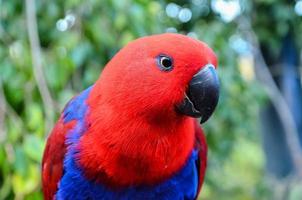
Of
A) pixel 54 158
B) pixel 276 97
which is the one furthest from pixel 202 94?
pixel 276 97

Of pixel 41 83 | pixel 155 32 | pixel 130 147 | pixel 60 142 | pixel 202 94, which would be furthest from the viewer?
pixel 155 32

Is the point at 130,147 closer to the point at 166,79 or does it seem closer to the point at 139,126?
the point at 139,126

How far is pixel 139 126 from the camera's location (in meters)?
1.26

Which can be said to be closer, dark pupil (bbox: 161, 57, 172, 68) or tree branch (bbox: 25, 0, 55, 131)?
dark pupil (bbox: 161, 57, 172, 68)

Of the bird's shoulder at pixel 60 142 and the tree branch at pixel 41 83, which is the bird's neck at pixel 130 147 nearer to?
the bird's shoulder at pixel 60 142

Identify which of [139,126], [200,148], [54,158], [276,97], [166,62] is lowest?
[276,97]

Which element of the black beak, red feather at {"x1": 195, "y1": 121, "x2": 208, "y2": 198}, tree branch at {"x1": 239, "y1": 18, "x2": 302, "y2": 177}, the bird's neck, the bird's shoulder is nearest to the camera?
the black beak

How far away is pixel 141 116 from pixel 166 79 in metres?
0.10

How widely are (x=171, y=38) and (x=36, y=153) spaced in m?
0.61

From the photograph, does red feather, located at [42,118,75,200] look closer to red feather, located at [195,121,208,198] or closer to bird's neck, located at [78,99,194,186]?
bird's neck, located at [78,99,194,186]

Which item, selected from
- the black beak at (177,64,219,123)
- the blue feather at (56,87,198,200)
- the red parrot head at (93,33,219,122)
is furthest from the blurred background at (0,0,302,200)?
the black beak at (177,64,219,123)

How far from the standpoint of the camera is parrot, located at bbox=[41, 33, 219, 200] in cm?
119

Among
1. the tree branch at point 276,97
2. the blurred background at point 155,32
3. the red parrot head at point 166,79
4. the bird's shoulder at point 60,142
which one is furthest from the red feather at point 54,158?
the tree branch at point 276,97

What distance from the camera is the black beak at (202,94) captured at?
117cm
